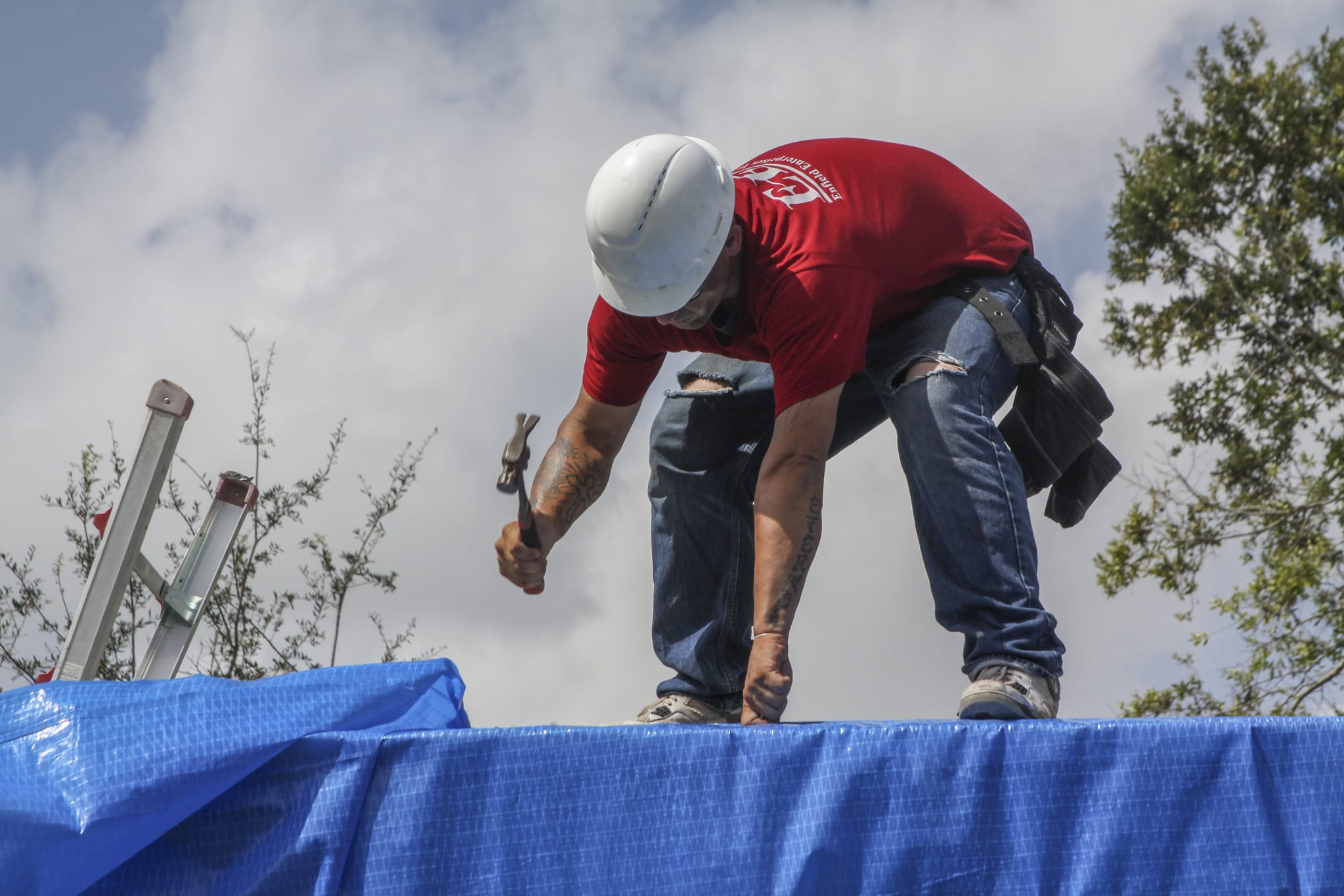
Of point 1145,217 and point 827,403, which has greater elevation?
point 1145,217

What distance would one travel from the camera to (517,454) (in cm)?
215

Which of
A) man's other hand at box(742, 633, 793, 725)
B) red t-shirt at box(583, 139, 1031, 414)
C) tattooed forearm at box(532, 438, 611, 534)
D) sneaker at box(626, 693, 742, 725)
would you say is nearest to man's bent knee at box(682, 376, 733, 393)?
red t-shirt at box(583, 139, 1031, 414)

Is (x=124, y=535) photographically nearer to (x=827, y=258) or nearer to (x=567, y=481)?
(x=567, y=481)

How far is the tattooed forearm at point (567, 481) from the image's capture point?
280cm

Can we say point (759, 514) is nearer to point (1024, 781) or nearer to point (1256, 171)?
point (1024, 781)

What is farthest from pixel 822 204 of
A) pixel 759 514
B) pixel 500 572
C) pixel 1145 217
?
pixel 1145 217

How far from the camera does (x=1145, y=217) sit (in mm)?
7332

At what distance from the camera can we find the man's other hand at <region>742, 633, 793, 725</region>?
217 cm

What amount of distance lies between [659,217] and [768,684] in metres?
0.90

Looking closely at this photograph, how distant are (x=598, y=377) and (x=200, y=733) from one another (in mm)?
1346

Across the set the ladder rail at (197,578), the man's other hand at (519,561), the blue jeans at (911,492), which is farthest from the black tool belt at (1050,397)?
the ladder rail at (197,578)

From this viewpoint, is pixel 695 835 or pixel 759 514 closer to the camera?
pixel 695 835

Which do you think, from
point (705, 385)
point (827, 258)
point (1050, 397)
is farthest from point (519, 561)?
point (1050, 397)

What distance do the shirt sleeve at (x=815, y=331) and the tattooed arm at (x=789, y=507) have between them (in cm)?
4
